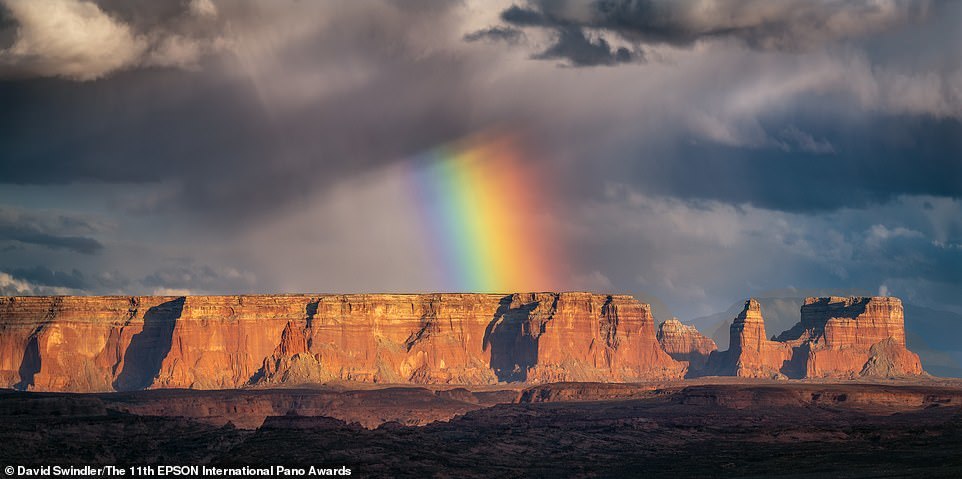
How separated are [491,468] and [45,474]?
54.3m

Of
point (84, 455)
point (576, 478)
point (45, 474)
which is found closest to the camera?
point (45, 474)

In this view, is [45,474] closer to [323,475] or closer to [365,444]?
[323,475]

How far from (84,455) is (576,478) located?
55639 mm

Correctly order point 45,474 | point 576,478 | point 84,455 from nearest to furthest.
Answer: point 45,474 < point 84,455 < point 576,478

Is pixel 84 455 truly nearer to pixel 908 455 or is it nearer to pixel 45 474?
pixel 45 474

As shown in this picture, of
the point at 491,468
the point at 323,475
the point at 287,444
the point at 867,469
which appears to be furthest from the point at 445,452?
the point at 867,469

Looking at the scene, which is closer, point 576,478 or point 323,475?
point 323,475

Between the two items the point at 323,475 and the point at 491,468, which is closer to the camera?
the point at 323,475

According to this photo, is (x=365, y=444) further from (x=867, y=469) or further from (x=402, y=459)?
A: (x=867, y=469)

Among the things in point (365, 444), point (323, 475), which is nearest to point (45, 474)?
point (323, 475)

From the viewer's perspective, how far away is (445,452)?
199250 millimetres

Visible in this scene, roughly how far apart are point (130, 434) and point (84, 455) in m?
17.9

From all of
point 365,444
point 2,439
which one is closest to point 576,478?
point 365,444

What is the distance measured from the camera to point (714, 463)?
198 m
